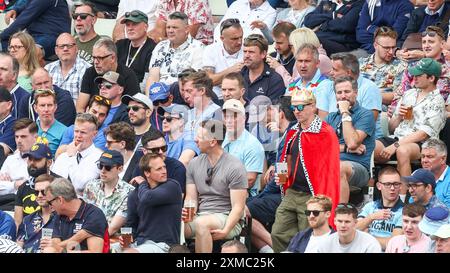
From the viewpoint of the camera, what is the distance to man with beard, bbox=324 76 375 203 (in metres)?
14.7

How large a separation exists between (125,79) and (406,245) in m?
4.67

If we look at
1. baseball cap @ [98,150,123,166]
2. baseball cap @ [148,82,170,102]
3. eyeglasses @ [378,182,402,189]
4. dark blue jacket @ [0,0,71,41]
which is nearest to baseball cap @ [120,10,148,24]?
dark blue jacket @ [0,0,71,41]

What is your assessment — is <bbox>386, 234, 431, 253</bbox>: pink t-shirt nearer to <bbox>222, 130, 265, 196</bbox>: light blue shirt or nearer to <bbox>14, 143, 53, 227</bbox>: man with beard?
<bbox>222, 130, 265, 196</bbox>: light blue shirt

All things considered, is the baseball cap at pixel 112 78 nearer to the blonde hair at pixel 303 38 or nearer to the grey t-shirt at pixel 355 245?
the blonde hair at pixel 303 38

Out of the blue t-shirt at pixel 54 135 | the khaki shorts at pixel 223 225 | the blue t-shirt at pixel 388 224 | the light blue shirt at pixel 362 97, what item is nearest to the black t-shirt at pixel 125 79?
the blue t-shirt at pixel 54 135

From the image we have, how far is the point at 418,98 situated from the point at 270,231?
6.90 ft

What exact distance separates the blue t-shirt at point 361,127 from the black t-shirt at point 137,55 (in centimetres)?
336

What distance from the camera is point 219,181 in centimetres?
1410

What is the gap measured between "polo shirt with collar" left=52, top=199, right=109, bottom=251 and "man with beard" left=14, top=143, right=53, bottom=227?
0.80 metres

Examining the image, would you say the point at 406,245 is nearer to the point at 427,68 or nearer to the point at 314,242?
the point at 314,242

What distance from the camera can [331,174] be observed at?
1404cm

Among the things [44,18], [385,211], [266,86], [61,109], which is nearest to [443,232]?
[385,211]

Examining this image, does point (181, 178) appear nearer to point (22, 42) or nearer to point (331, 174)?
point (331, 174)
